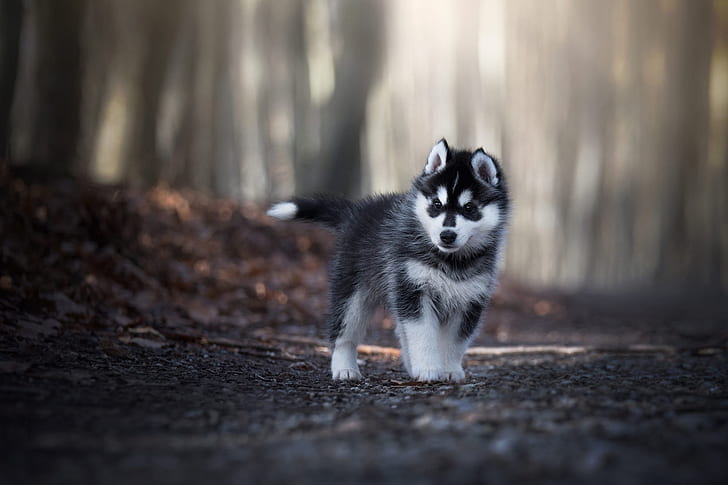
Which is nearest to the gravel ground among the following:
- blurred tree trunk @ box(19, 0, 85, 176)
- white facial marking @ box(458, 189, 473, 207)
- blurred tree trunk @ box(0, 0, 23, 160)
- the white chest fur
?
the white chest fur

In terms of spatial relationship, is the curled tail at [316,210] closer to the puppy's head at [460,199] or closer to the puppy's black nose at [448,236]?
the puppy's head at [460,199]

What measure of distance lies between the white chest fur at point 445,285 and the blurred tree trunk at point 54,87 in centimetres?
609

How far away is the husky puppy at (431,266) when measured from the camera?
14.6 ft

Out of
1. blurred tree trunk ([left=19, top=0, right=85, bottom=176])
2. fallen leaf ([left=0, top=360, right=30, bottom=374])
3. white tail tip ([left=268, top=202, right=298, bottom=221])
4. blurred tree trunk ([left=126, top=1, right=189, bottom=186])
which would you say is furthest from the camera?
blurred tree trunk ([left=126, top=1, right=189, bottom=186])

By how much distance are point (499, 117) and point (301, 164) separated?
6751mm

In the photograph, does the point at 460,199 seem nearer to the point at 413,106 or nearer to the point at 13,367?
A: the point at 13,367

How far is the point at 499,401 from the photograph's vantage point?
3271 millimetres

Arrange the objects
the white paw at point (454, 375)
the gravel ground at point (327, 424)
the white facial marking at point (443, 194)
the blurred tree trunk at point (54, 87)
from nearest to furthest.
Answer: the gravel ground at point (327, 424) → the white paw at point (454, 375) → the white facial marking at point (443, 194) → the blurred tree trunk at point (54, 87)

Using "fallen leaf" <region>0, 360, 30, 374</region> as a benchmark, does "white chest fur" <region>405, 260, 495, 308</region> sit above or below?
above

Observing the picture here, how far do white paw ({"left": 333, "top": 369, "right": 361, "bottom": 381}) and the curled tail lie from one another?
1.20m

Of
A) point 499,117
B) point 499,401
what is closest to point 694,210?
point 499,117

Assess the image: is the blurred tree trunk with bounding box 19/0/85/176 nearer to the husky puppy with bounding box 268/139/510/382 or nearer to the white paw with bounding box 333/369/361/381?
the husky puppy with bounding box 268/139/510/382

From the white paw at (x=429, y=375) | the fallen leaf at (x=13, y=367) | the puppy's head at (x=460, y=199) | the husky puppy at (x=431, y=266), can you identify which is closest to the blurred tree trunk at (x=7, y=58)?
the husky puppy at (x=431, y=266)

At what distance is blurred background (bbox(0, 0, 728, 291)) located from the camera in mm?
9750
